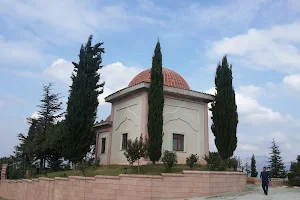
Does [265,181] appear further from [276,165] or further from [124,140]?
[276,165]

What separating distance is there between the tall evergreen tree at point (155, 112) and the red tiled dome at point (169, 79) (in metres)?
3.31

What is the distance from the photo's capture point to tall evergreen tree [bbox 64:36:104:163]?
21578 millimetres

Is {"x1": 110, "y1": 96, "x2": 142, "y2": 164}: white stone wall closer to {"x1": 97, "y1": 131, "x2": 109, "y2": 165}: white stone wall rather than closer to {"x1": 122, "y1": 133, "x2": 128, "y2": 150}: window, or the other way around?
{"x1": 122, "y1": 133, "x2": 128, "y2": 150}: window

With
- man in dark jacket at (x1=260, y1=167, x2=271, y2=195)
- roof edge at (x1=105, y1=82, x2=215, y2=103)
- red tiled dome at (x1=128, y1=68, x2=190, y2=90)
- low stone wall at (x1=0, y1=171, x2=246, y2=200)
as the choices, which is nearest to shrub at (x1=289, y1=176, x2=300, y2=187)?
low stone wall at (x1=0, y1=171, x2=246, y2=200)

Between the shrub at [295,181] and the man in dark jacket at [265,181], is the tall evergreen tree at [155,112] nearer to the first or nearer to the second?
the man in dark jacket at [265,181]

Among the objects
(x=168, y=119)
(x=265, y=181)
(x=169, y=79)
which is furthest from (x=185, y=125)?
(x=265, y=181)

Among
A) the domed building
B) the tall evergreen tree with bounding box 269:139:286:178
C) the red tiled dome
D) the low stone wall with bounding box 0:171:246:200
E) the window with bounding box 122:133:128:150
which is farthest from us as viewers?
the tall evergreen tree with bounding box 269:139:286:178

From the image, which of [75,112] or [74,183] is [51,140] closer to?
[75,112]

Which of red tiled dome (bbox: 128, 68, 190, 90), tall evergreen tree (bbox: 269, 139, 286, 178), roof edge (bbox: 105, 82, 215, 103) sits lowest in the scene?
tall evergreen tree (bbox: 269, 139, 286, 178)

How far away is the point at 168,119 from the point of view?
65.0ft

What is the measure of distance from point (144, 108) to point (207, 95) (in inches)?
206

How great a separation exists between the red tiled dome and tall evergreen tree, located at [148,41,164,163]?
3.31 metres

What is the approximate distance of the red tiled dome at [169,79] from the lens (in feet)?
72.3

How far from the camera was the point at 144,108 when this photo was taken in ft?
62.7
